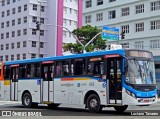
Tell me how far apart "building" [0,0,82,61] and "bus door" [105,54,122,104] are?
58.5 m

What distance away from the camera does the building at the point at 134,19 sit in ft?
175

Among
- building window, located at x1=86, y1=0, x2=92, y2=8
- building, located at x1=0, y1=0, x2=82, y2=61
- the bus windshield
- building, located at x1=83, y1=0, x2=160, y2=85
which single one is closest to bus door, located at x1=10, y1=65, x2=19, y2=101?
the bus windshield

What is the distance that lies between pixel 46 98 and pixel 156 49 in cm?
3394

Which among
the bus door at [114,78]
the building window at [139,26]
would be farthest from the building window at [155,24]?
the bus door at [114,78]

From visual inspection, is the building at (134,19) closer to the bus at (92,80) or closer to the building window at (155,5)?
the building window at (155,5)

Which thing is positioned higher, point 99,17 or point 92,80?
point 99,17

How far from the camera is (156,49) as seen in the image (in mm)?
52625

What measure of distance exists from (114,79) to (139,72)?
4.14ft

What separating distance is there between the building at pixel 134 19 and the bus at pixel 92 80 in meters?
30.9

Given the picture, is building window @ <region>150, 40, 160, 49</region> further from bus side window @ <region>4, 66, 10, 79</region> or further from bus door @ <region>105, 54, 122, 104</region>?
bus door @ <region>105, 54, 122, 104</region>

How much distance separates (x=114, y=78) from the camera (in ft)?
57.9

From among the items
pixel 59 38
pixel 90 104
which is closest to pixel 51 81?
pixel 90 104

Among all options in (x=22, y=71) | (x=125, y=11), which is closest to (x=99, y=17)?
(x=125, y=11)

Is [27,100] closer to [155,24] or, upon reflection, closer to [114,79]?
[114,79]
